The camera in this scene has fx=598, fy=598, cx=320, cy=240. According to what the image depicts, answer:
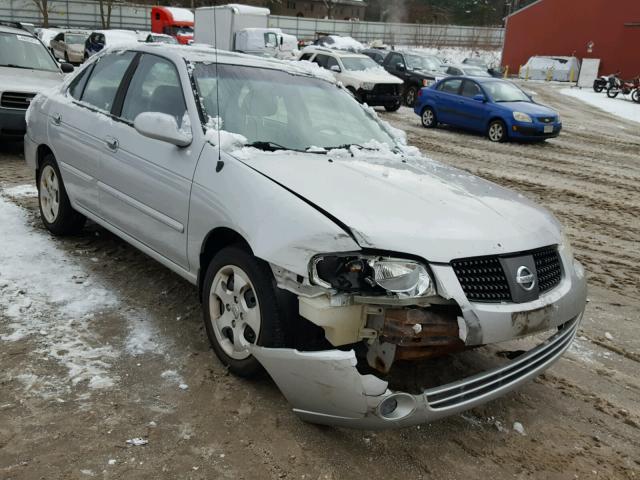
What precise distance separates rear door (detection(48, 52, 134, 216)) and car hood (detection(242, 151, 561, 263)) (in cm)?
175

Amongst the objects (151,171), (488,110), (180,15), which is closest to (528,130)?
(488,110)

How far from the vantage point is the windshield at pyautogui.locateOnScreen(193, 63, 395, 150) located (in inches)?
149

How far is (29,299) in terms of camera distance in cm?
419

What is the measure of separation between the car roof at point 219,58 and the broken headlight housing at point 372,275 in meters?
1.99

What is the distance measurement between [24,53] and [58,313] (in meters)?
7.85

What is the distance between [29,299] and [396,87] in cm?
1559

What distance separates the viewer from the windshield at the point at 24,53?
391 inches

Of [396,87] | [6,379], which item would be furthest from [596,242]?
[396,87]

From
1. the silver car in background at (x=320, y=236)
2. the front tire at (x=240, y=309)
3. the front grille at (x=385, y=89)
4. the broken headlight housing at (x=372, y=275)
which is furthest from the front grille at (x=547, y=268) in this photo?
the front grille at (x=385, y=89)

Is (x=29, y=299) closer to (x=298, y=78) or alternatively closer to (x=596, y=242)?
(x=298, y=78)

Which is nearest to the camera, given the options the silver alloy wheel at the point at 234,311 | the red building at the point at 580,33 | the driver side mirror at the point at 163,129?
the silver alloy wheel at the point at 234,311

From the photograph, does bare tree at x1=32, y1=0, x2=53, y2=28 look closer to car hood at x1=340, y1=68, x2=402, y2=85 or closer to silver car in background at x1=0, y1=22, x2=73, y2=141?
car hood at x1=340, y1=68, x2=402, y2=85

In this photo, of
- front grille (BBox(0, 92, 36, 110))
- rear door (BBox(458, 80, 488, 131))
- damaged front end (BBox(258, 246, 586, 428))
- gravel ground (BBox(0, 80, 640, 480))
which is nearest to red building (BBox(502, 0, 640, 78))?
rear door (BBox(458, 80, 488, 131))

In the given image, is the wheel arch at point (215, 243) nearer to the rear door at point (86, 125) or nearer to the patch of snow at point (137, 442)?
the patch of snow at point (137, 442)
